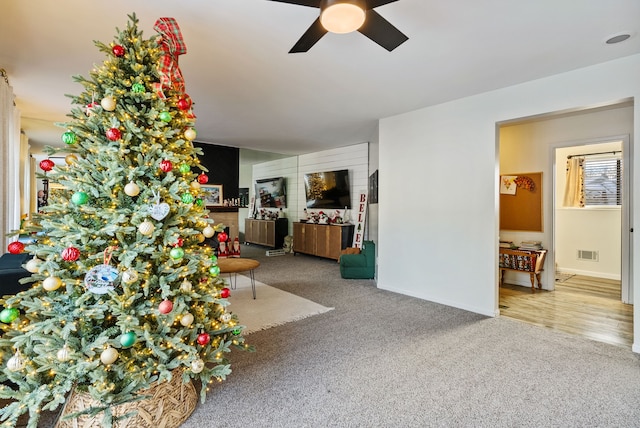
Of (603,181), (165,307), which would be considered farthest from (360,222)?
(165,307)

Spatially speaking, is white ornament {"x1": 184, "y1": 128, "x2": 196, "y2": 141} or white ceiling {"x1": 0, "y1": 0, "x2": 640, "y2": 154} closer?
white ornament {"x1": 184, "y1": 128, "x2": 196, "y2": 141}

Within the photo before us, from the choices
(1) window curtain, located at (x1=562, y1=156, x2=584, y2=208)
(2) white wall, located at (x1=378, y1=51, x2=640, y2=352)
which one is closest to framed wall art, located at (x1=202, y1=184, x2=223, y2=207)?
(2) white wall, located at (x1=378, y1=51, x2=640, y2=352)

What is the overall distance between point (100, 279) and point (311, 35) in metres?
1.79

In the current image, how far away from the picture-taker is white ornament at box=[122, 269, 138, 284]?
4.94ft

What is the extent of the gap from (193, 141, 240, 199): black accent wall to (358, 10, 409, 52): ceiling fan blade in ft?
18.6

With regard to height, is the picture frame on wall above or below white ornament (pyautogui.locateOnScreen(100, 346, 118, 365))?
above

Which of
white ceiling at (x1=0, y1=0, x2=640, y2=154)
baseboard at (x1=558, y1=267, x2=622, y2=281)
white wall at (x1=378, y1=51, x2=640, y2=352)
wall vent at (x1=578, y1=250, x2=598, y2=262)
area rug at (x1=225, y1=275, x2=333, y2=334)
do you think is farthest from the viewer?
wall vent at (x1=578, y1=250, x2=598, y2=262)

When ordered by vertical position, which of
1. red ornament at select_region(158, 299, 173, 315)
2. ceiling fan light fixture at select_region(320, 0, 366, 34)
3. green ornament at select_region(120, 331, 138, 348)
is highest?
ceiling fan light fixture at select_region(320, 0, 366, 34)

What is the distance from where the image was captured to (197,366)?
64.4 inches

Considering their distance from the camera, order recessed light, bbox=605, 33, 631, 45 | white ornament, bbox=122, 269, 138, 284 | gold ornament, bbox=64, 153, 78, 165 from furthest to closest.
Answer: recessed light, bbox=605, 33, 631, 45, gold ornament, bbox=64, 153, 78, 165, white ornament, bbox=122, 269, 138, 284

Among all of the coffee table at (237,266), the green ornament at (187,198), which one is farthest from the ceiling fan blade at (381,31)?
the coffee table at (237,266)

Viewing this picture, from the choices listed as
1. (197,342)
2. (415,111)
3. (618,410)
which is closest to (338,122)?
(415,111)

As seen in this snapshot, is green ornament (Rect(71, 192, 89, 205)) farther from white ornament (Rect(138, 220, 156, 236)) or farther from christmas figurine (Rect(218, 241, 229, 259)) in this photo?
christmas figurine (Rect(218, 241, 229, 259))

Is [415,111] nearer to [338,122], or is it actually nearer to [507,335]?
[338,122]
